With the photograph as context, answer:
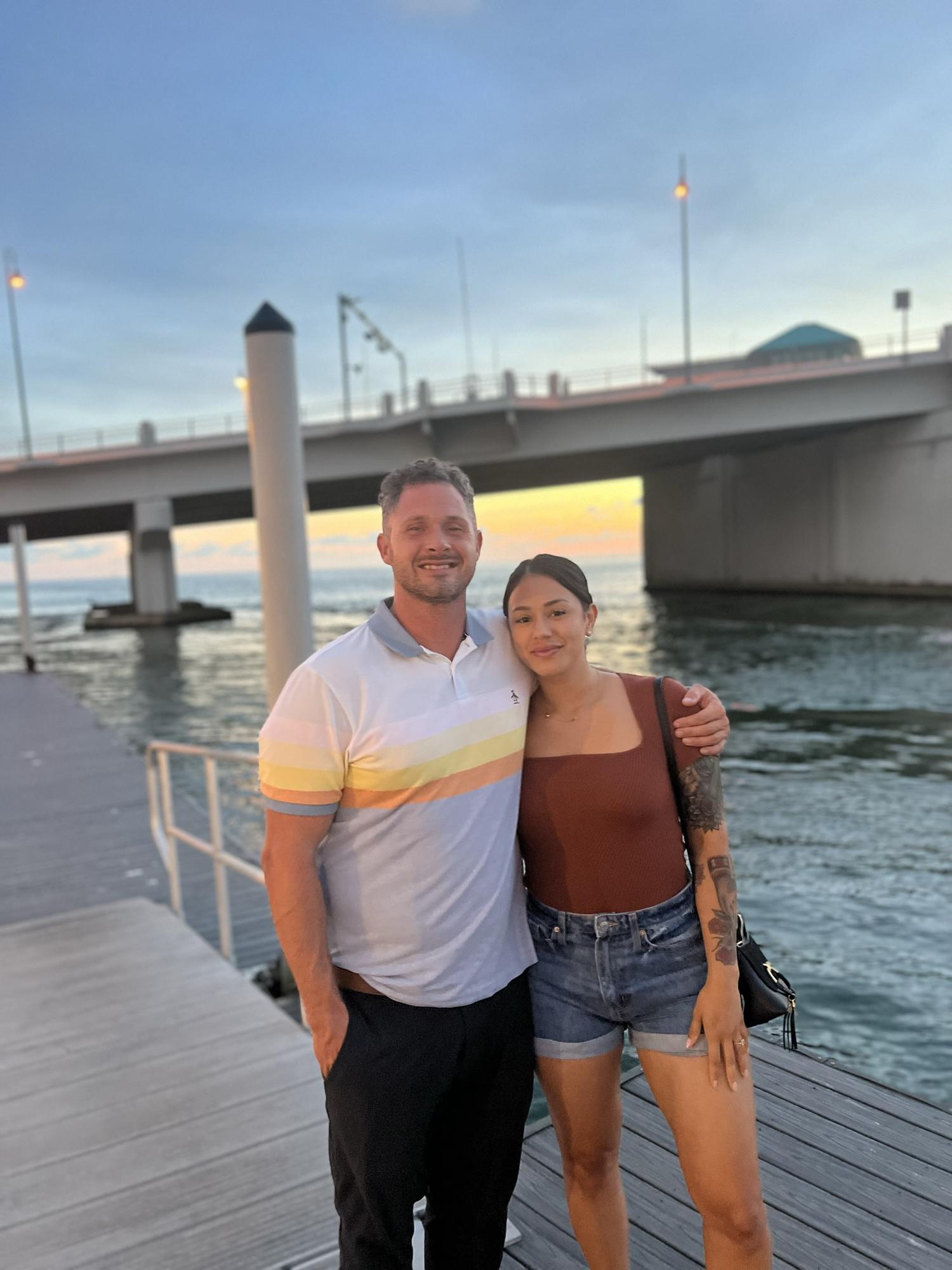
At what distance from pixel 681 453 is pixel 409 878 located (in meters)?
42.1

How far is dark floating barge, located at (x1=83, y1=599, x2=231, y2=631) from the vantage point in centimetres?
4144

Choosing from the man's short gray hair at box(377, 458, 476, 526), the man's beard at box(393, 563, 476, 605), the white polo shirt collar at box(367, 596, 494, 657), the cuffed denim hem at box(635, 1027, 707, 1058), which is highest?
the man's short gray hair at box(377, 458, 476, 526)

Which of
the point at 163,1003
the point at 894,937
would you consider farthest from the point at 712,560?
the point at 163,1003

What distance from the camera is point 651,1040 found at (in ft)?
7.16

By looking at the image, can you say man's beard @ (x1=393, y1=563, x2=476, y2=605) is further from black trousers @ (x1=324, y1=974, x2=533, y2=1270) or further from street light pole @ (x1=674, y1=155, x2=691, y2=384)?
street light pole @ (x1=674, y1=155, x2=691, y2=384)

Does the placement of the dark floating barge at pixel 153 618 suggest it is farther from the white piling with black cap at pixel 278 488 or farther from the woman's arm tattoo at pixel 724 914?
the woman's arm tattoo at pixel 724 914

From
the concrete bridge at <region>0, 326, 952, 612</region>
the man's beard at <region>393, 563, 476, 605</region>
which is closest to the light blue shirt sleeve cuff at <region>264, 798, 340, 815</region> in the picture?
the man's beard at <region>393, 563, 476, 605</region>

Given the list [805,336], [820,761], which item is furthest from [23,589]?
[805,336]

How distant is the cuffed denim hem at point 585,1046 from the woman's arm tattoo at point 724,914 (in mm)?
329

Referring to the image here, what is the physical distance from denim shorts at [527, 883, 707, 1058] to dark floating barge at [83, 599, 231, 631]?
1623 inches

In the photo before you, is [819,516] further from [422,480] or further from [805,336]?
[422,480]

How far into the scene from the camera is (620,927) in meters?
2.21

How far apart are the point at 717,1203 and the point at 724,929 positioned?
22.3 inches

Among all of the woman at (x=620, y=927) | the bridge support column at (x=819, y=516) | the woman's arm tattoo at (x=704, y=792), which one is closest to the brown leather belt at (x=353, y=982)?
the woman at (x=620, y=927)
